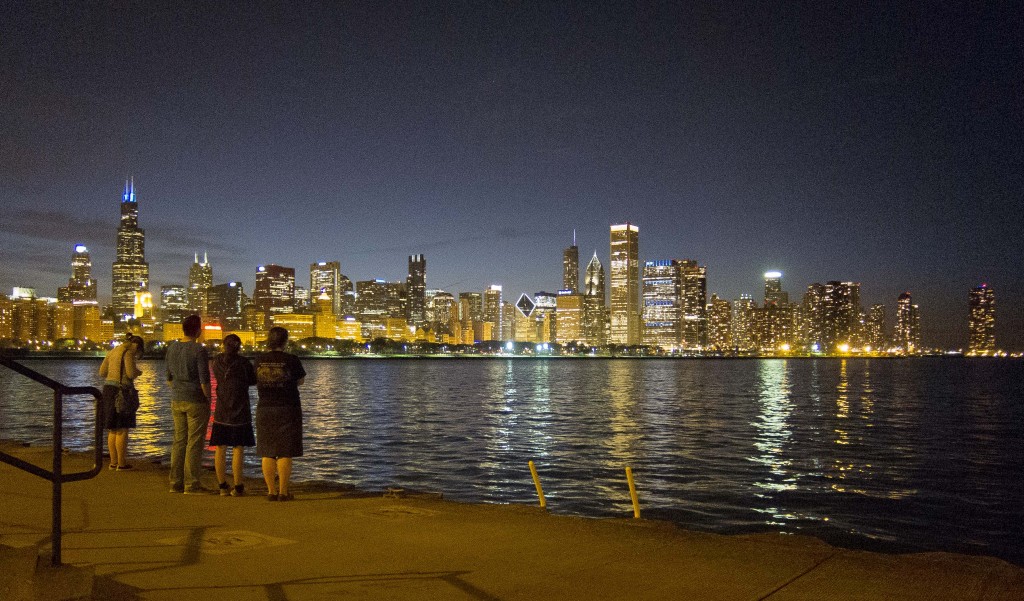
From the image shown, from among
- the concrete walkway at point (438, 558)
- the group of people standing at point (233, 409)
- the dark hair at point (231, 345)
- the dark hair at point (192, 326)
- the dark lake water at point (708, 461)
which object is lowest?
the dark lake water at point (708, 461)

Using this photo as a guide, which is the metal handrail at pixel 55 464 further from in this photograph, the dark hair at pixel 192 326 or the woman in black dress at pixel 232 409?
the woman in black dress at pixel 232 409

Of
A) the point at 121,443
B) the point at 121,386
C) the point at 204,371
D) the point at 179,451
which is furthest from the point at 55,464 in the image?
the point at 121,443

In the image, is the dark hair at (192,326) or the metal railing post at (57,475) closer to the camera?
the metal railing post at (57,475)

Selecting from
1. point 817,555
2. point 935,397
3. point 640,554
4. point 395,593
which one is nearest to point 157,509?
point 395,593

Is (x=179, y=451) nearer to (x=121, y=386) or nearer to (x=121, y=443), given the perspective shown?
(x=121, y=386)

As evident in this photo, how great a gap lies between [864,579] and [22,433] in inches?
1204

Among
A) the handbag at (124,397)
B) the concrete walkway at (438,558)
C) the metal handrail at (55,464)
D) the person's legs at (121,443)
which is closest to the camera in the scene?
the metal handrail at (55,464)

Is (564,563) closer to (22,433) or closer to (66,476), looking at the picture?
(66,476)

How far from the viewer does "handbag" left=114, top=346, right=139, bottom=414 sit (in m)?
11.4

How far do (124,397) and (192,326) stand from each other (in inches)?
104

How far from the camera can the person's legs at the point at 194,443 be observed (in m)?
→ 10.0

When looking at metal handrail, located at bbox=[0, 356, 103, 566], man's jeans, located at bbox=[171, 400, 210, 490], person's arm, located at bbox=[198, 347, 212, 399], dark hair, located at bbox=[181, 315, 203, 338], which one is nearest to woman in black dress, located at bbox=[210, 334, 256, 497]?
person's arm, located at bbox=[198, 347, 212, 399]

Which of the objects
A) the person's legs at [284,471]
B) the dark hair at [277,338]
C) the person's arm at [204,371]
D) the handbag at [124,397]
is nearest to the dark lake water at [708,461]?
the handbag at [124,397]

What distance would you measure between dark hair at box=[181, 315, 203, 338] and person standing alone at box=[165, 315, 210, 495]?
0.04 metres
